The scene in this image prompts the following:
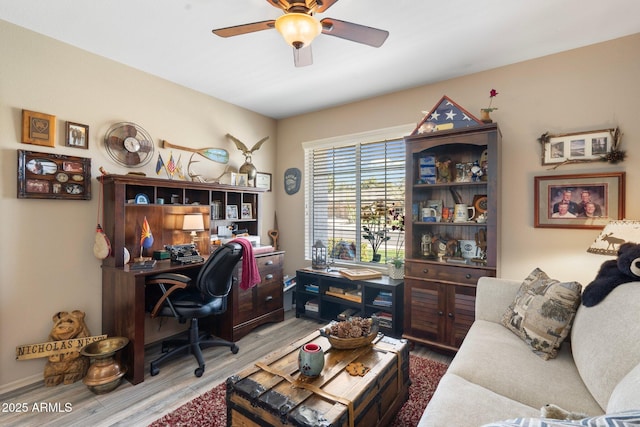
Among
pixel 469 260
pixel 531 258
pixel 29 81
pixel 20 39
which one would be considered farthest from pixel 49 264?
pixel 531 258

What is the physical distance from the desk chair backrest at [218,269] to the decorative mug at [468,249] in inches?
81.5

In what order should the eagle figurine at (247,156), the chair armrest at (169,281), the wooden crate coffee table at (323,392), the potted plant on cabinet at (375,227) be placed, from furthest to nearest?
the eagle figurine at (247,156) < the potted plant on cabinet at (375,227) < the chair armrest at (169,281) < the wooden crate coffee table at (323,392)

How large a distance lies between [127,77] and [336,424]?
10.4 feet

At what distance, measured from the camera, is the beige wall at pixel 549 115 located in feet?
7.63

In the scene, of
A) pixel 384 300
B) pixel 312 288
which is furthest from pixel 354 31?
pixel 312 288

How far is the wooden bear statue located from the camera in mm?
2246

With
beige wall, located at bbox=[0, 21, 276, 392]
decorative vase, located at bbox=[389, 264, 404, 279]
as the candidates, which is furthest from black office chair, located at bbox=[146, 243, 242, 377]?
decorative vase, located at bbox=[389, 264, 404, 279]

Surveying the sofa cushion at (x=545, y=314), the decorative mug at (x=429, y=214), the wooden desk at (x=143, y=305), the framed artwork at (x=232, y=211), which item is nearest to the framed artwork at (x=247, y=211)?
the framed artwork at (x=232, y=211)

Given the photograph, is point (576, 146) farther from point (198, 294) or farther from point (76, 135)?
point (76, 135)

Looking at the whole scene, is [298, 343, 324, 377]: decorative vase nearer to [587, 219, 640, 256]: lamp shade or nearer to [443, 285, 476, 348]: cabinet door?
[443, 285, 476, 348]: cabinet door

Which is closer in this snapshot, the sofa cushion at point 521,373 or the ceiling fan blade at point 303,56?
the sofa cushion at point 521,373

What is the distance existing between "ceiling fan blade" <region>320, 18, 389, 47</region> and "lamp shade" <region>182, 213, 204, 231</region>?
2.07 metres

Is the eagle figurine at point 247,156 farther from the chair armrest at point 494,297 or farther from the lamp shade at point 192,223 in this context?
the chair armrest at point 494,297

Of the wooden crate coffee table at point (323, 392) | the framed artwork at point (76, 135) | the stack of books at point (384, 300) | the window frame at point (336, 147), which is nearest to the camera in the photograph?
the wooden crate coffee table at point (323, 392)
